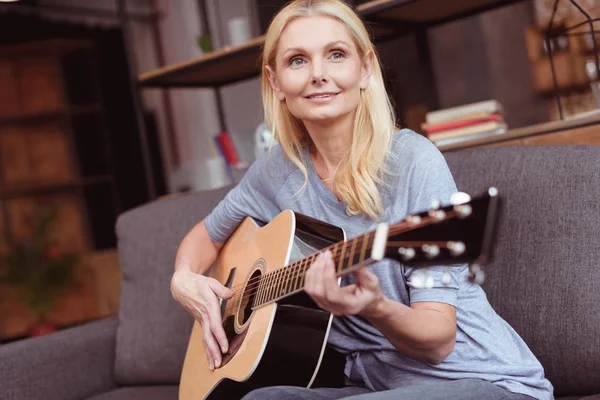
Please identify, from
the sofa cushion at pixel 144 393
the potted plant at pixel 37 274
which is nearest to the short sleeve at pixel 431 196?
the sofa cushion at pixel 144 393

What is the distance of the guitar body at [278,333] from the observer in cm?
133

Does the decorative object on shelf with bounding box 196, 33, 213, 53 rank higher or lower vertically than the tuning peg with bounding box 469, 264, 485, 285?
higher

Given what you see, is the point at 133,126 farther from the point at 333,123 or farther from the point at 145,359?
the point at 333,123

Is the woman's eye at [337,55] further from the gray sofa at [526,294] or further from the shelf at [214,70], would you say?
the shelf at [214,70]

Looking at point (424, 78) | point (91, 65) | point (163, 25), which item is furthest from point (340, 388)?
point (91, 65)

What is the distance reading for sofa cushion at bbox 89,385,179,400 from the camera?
192 centimetres

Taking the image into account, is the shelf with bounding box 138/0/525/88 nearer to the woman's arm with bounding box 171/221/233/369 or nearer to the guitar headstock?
the woman's arm with bounding box 171/221/233/369

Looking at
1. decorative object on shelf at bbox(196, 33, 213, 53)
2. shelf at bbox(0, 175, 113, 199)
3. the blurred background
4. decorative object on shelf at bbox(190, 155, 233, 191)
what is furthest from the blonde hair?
shelf at bbox(0, 175, 113, 199)

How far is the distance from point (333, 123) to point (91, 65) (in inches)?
173

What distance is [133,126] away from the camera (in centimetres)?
552

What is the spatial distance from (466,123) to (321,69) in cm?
69

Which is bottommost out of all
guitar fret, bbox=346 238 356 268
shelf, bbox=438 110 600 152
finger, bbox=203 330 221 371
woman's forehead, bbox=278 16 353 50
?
finger, bbox=203 330 221 371

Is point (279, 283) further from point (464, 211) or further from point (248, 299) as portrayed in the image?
point (464, 211)

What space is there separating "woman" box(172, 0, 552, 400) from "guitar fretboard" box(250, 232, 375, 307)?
0.09 ft
